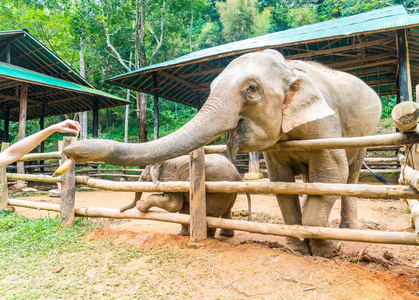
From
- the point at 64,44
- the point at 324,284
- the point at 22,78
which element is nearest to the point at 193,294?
the point at 324,284

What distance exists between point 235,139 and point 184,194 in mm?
1603

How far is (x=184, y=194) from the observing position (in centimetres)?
375

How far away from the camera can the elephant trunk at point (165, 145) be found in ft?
5.13

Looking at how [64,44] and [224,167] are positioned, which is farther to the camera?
[64,44]

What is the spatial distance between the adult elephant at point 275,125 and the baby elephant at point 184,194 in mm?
712

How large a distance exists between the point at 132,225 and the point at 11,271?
216cm

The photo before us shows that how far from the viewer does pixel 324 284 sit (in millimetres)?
2186

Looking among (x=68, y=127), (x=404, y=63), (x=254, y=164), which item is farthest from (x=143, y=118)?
(x=68, y=127)

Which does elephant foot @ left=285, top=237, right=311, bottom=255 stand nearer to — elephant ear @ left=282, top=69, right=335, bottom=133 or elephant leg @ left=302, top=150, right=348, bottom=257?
elephant leg @ left=302, top=150, right=348, bottom=257

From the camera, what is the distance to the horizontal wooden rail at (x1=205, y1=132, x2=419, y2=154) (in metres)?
2.14

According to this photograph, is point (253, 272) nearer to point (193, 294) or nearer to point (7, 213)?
point (193, 294)

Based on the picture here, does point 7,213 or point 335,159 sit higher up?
point 335,159

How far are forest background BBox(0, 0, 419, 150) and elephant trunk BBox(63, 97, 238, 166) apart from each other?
38.7 feet

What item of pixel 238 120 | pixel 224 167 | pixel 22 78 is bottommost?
pixel 224 167
